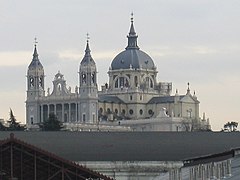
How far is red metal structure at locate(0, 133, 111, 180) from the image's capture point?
5572cm

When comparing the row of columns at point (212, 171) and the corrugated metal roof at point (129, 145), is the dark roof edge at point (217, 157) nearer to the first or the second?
the row of columns at point (212, 171)

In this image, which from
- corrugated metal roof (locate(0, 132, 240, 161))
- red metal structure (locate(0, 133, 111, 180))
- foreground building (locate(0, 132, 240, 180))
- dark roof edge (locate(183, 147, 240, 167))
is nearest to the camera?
dark roof edge (locate(183, 147, 240, 167))

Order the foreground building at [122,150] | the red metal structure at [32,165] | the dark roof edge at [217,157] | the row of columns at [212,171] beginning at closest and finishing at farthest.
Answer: the row of columns at [212,171]
the dark roof edge at [217,157]
the red metal structure at [32,165]
the foreground building at [122,150]

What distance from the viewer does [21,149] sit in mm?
56812

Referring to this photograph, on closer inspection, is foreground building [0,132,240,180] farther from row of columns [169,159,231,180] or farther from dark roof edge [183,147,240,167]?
row of columns [169,159,231,180]

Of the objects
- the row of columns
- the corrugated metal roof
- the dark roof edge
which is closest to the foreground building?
the corrugated metal roof

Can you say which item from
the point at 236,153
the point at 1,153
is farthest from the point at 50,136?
the point at 236,153

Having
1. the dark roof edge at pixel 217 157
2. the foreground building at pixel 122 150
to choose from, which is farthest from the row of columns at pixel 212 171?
the foreground building at pixel 122 150

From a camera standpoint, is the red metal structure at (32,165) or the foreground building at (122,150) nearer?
the red metal structure at (32,165)

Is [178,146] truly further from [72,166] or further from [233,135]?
[72,166]

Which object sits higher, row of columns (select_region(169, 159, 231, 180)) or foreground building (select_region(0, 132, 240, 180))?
foreground building (select_region(0, 132, 240, 180))

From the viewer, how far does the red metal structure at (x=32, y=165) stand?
2194 inches

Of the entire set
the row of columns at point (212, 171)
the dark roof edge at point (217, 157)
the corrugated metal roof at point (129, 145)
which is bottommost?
the row of columns at point (212, 171)

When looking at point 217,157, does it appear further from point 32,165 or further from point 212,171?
point 32,165
